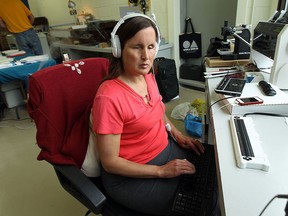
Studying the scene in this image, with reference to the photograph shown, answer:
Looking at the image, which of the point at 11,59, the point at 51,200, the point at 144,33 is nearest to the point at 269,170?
the point at 144,33

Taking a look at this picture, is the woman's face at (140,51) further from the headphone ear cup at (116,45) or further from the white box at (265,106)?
the white box at (265,106)

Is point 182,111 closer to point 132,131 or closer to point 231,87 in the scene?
point 231,87

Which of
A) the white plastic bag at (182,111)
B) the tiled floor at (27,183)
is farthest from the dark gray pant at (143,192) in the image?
the white plastic bag at (182,111)

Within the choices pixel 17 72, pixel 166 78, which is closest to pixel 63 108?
pixel 17 72

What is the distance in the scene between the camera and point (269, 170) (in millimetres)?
673

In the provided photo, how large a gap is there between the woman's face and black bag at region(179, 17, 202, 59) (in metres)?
2.77

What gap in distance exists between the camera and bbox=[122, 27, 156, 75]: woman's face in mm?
886

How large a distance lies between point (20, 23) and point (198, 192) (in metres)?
4.00

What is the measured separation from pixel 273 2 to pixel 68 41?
3.12 meters

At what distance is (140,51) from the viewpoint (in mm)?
906

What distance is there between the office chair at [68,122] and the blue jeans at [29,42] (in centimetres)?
333

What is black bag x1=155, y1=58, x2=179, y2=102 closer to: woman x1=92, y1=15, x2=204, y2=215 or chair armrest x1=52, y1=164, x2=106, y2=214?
woman x1=92, y1=15, x2=204, y2=215

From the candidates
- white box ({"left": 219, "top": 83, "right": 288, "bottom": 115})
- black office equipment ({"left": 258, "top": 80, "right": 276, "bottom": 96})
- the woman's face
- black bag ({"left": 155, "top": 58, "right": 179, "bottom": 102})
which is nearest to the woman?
the woman's face

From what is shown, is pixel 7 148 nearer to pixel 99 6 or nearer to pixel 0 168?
pixel 0 168
